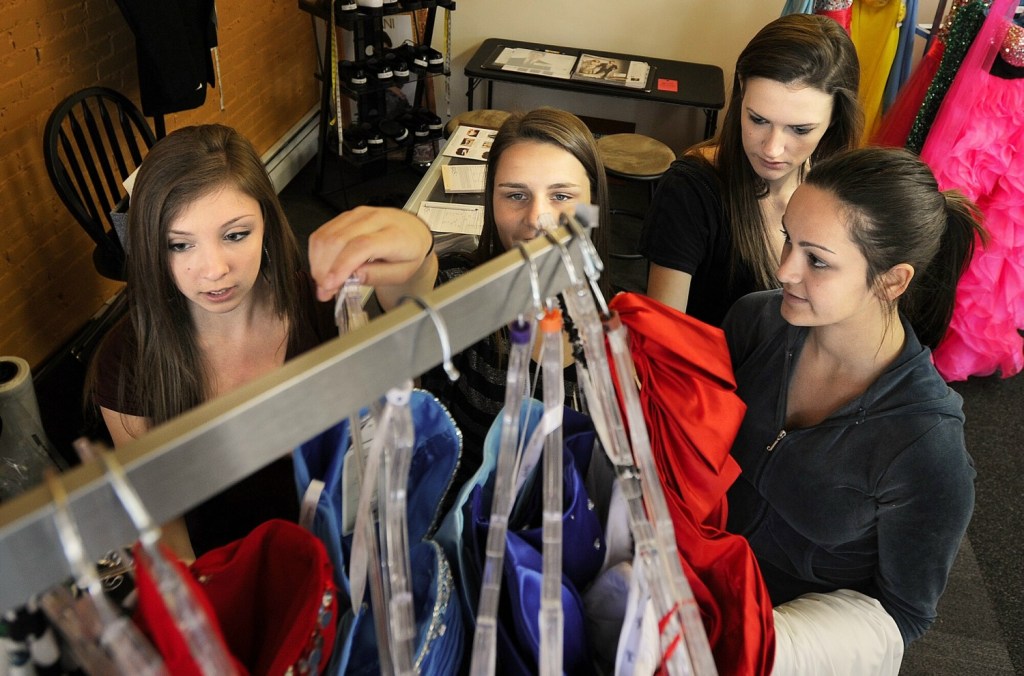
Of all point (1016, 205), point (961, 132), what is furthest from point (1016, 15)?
point (1016, 205)

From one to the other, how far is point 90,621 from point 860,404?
1.09 m

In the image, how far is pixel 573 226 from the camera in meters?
0.65

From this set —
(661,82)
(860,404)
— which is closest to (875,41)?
(661,82)

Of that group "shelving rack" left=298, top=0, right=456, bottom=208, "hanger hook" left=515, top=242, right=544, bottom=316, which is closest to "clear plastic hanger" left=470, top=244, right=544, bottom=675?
"hanger hook" left=515, top=242, right=544, bottom=316

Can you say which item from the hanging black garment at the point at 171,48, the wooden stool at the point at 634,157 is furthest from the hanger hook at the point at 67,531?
the wooden stool at the point at 634,157

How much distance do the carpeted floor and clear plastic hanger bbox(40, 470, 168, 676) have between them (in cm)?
129

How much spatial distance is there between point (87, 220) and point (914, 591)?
2499 millimetres

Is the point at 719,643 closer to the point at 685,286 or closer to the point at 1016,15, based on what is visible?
the point at 685,286

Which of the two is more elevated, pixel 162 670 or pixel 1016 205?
pixel 162 670

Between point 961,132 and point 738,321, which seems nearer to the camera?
point 738,321

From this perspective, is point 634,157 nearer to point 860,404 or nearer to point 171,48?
point 171,48

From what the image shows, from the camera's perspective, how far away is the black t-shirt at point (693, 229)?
67.3 inches

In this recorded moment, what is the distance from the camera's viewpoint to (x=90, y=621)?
487 millimetres

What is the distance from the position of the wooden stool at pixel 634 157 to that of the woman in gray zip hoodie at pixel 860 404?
7.10 ft
